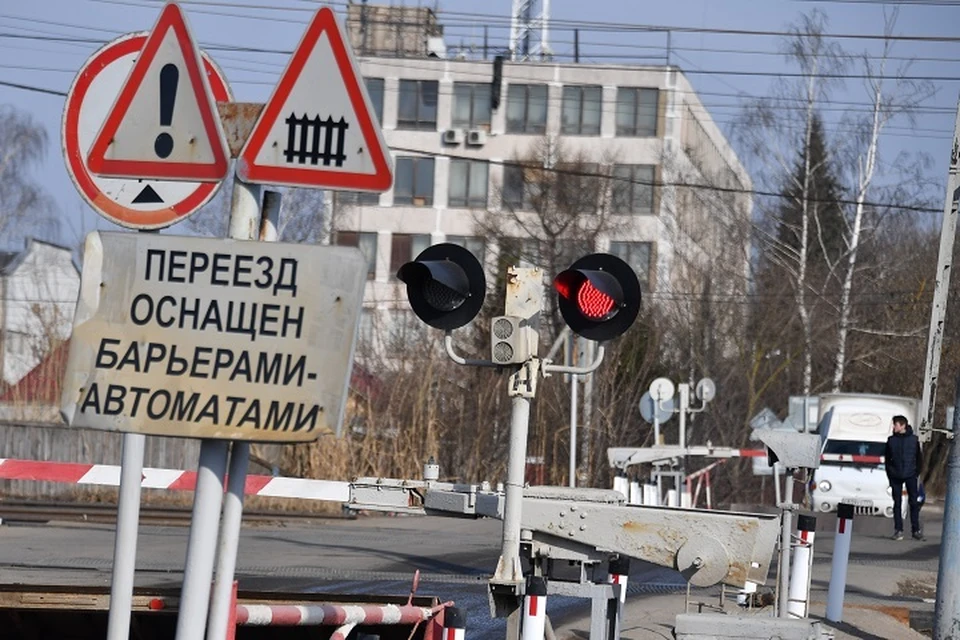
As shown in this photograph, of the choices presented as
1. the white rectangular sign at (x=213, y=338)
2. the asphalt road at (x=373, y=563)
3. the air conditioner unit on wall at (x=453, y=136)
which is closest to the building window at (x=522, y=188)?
the air conditioner unit on wall at (x=453, y=136)

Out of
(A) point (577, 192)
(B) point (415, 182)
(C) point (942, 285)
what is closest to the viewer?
(C) point (942, 285)

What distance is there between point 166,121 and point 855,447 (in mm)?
32401

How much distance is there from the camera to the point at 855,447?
35.6m

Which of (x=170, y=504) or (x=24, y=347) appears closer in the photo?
(x=170, y=504)

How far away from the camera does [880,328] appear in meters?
53.9

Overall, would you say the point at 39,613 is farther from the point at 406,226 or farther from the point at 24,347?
the point at 406,226

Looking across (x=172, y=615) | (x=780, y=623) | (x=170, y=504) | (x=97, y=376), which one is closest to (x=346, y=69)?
(x=97, y=376)

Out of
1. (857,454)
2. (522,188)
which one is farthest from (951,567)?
(522,188)

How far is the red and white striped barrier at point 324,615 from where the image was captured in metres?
6.59

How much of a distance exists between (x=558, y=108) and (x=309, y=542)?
48.7 meters

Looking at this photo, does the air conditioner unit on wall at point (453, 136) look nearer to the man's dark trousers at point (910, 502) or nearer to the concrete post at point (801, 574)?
the man's dark trousers at point (910, 502)

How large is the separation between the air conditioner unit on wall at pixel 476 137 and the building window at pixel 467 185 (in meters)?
1.31

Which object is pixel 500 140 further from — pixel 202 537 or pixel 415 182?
pixel 202 537

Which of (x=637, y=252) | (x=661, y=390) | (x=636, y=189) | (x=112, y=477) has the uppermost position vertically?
(x=636, y=189)
